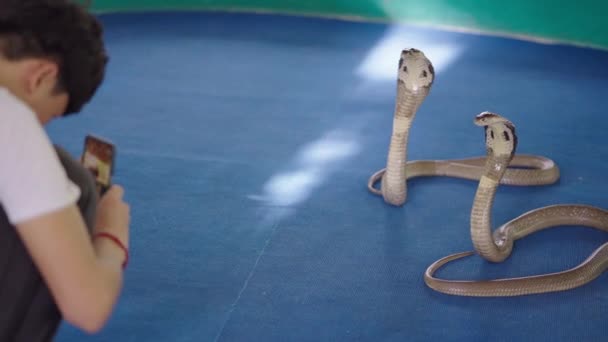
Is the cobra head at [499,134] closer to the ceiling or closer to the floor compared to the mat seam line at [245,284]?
closer to the ceiling

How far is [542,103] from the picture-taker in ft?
13.3

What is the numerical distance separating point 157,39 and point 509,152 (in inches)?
133

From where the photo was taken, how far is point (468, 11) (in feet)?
17.0

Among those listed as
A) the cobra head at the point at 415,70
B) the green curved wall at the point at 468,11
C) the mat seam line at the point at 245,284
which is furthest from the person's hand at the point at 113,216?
the green curved wall at the point at 468,11

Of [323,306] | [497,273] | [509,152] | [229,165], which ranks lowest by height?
[229,165]

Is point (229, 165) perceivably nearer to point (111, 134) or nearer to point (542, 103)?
point (111, 134)

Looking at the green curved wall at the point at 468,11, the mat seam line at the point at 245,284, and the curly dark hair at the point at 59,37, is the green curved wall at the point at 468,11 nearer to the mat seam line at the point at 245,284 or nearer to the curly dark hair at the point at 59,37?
the mat seam line at the point at 245,284

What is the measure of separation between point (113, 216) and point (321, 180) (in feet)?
6.27

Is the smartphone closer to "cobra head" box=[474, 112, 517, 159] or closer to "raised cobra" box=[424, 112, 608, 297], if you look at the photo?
"raised cobra" box=[424, 112, 608, 297]

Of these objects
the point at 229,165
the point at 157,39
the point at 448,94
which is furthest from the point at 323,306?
the point at 157,39

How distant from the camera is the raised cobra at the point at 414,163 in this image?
9.16ft

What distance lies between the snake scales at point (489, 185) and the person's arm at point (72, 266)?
147 centimetres

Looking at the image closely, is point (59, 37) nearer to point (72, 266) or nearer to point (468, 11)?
point (72, 266)

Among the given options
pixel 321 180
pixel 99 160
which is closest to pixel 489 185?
pixel 321 180
